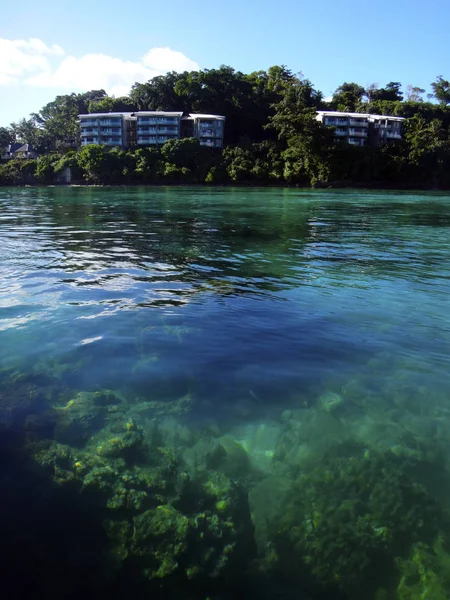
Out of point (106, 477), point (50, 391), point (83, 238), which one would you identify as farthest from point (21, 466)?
point (83, 238)

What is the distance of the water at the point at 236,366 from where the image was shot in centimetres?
397

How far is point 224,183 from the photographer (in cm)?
8588

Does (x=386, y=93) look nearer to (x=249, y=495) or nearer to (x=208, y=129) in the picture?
(x=208, y=129)

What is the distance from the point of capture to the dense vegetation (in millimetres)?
84250

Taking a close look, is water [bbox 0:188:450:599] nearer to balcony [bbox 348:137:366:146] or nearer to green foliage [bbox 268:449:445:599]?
green foliage [bbox 268:449:445:599]

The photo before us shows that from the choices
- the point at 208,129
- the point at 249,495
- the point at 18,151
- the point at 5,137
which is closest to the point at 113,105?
the point at 18,151

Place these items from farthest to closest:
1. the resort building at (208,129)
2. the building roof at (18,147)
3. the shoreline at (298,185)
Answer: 1. the building roof at (18,147)
2. the resort building at (208,129)
3. the shoreline at (298,185)

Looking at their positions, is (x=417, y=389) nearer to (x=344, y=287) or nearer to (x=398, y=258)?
(x=344, y=287)

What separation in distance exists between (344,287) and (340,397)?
16.9ft

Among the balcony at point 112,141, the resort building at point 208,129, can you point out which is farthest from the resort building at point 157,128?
the balcony at point 112,141

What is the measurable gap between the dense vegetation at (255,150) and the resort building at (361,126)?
3.17 m

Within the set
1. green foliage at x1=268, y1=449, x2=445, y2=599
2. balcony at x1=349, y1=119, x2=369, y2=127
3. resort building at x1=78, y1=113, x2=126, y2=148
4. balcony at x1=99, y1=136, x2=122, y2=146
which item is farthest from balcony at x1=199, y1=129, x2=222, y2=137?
green foliage at x1=268, y1=449, x2=445, y2=599

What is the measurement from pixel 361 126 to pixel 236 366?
10609 centimetres

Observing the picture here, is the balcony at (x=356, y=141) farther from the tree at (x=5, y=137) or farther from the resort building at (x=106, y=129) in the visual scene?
the tree at (x=5, y=137)
